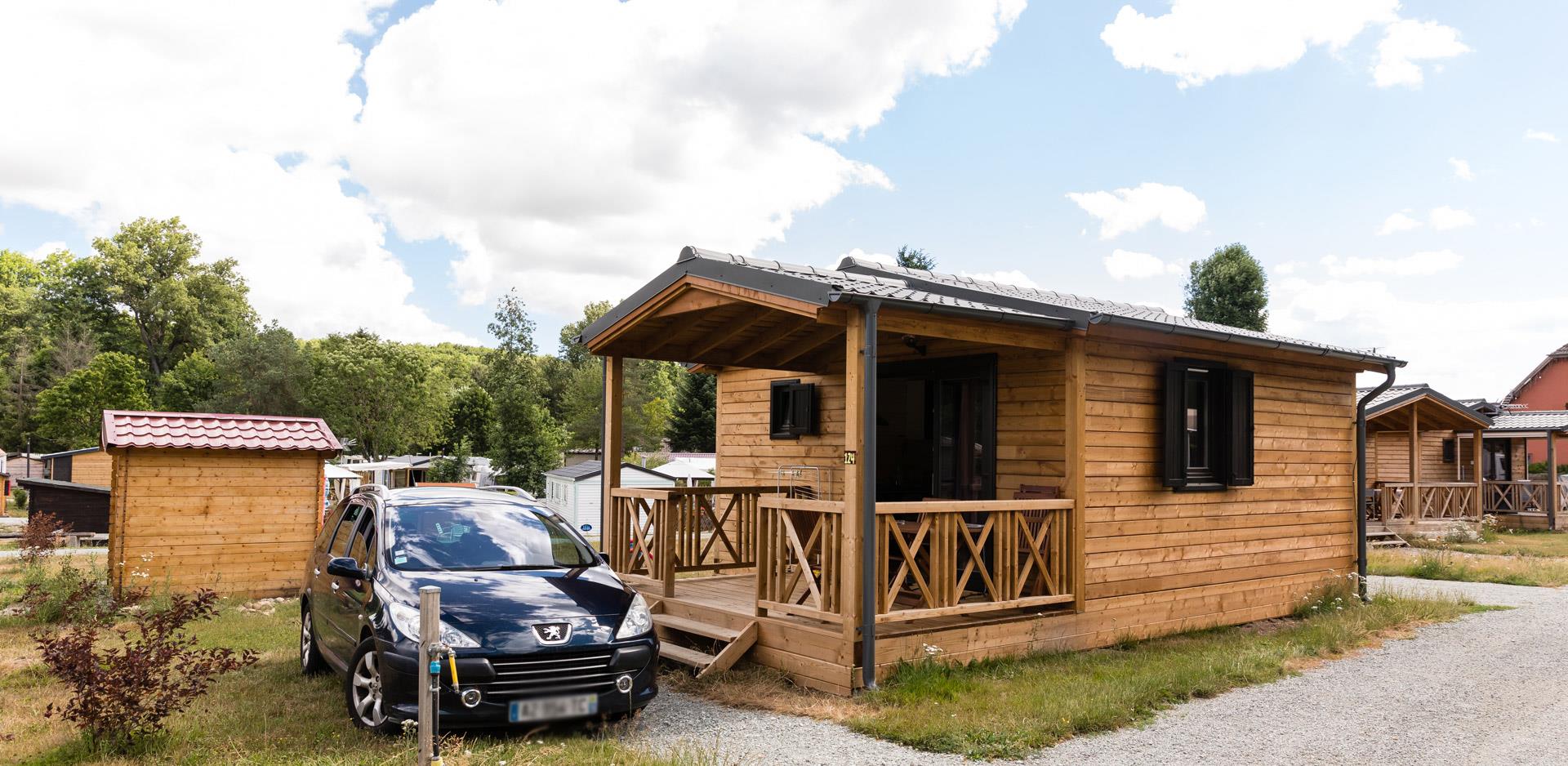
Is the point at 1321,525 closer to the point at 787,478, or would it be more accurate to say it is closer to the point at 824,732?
the point at 787,478

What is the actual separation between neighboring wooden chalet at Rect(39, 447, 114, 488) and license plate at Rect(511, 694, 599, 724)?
123ft

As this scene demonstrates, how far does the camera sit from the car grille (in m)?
5.14

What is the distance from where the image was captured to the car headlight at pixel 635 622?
222 inches

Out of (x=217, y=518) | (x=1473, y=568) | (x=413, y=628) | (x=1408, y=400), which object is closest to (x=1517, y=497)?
(x=1408, y=400)

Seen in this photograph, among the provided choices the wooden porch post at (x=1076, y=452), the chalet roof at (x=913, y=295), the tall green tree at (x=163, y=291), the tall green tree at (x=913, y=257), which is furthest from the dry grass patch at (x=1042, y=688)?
the tall green tree at (x=163, y=291)

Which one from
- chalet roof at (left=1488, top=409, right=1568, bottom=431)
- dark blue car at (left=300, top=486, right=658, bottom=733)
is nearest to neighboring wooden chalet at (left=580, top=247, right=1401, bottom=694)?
dark blue car at (left=300, top=486, right=658, bottom=733)

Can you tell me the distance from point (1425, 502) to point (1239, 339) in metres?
16.8

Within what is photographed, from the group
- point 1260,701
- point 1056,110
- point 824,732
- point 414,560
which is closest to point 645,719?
point 824,732

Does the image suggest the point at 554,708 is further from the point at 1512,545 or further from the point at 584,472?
the point at 584,472

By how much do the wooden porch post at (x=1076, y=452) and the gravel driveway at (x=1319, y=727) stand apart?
5.20 feet

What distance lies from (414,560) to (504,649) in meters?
1.16

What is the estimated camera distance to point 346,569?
583cm

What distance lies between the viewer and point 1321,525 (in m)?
11.0

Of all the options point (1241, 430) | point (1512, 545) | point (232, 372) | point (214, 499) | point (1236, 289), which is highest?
point (1236, 289)
